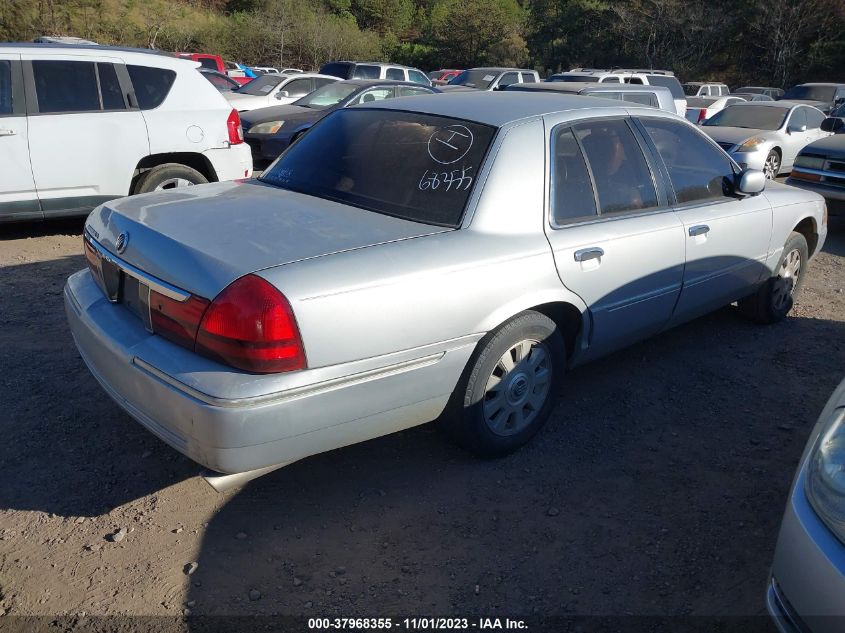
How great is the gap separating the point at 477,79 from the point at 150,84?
1474 centimetres

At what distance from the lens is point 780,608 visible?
2.33m

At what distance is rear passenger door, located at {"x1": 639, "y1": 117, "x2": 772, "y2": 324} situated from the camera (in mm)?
4375

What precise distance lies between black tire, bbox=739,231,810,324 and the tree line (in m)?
33.4

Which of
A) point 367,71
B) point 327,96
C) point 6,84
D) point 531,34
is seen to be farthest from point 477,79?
point 531,34

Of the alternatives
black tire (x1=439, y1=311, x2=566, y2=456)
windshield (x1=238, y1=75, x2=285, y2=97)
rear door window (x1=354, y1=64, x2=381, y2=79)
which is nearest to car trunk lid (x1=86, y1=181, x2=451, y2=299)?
black tire (x1=439, y1=311, x2=566, y2=456)

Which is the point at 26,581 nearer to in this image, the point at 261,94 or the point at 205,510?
the point at 205,510

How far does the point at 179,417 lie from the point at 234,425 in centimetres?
24

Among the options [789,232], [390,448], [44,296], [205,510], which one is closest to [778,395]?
[789,232]

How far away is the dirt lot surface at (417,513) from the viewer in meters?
2.81

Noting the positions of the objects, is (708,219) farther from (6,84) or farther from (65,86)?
(6,84)

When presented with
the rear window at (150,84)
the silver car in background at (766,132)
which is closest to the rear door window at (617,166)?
the rear window at (150,84)

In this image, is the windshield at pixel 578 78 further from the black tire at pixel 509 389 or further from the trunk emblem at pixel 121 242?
the trunk emblem at pixel 121 242

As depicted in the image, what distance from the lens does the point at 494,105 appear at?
12.9 feet

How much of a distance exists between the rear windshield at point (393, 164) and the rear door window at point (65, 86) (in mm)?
3409
